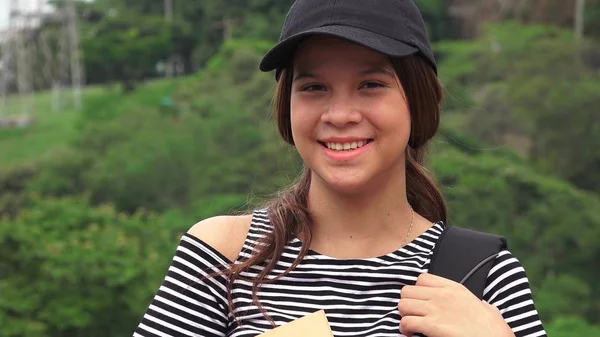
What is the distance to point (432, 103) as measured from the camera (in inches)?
54.4

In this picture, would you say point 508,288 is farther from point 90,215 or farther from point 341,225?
point 90,215

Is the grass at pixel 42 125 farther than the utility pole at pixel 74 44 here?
No

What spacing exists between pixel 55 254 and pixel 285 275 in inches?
334

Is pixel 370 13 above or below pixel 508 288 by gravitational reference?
above

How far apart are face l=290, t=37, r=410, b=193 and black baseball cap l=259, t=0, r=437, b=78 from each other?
0.03 meters

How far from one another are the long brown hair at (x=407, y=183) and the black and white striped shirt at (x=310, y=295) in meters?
0.02

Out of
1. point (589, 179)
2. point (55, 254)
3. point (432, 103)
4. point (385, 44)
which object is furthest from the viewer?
point (589, 179)

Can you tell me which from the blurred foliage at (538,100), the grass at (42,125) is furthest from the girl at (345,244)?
the grass at (42,125)

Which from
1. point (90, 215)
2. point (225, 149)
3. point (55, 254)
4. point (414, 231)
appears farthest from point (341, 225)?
point (225, 149)

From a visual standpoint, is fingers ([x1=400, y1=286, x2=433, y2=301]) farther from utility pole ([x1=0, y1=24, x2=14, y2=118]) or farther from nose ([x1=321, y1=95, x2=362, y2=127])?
utility pole ([x1=0, y1=24, x2=14, y2=118])

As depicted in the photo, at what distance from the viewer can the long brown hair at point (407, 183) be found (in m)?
1.34

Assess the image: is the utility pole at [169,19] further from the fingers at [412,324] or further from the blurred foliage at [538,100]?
the fingers at [412,324]

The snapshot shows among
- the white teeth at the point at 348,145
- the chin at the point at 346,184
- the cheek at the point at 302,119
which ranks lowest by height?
the chin at the point at 346,184

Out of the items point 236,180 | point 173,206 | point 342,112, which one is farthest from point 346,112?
point 173,206
